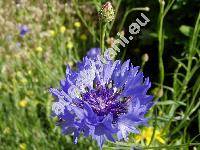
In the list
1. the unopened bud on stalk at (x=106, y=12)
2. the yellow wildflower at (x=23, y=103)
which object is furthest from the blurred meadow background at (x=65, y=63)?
the unopened bud on stalk at (x=106, y=12)

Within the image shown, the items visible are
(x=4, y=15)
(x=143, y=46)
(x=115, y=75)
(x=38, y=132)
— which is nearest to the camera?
(x=115, y=75)

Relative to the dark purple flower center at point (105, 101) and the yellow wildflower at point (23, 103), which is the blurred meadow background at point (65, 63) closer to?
the yellow wildflower at point (23, 103)

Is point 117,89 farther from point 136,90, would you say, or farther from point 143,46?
point 143,46

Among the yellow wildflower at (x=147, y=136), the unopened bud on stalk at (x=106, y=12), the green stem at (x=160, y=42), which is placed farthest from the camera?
the yellow wildflower at (x=147, y=136)

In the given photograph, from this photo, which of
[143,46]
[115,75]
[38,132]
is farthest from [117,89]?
[143,46]

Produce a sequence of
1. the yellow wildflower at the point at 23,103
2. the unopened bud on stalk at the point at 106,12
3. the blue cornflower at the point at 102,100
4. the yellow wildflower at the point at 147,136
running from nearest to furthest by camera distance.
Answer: the blue cornflower at the point at 102,100 < the unopened bud on stalk at the point at 106,12 < the yellow wildflower at the point at 147,136 < the yellow wildflower at the point at 23,103

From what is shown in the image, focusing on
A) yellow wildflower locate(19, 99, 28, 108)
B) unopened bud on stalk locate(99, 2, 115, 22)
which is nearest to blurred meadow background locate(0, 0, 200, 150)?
yellow wildflower locate(19, 99, 28, 108)

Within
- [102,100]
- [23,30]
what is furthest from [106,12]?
[23,30]
